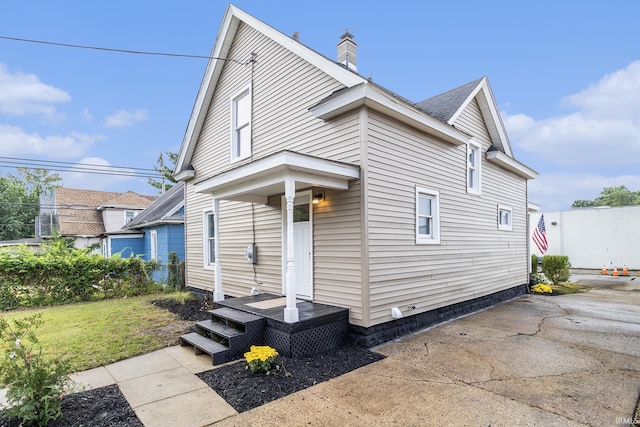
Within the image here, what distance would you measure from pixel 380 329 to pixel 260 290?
3.15 metres

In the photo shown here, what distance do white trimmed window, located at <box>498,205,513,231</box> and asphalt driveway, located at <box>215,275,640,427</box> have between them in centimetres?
389

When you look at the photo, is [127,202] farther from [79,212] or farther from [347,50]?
[347,50]

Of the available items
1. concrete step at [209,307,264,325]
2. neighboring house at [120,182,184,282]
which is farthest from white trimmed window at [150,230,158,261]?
concrete step at [209,307,264,325]

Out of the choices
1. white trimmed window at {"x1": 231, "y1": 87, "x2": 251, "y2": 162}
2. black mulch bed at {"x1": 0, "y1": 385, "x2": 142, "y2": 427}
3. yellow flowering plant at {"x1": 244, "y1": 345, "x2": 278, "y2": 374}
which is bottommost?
black mulch bed at {"x1": 0, "y1": 385, "x2": 142, "y2": 427}

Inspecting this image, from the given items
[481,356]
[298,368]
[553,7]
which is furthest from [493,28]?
[298,368]

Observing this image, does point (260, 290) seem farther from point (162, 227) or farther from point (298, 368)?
point (162, 227)

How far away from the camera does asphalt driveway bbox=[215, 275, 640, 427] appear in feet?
10.2

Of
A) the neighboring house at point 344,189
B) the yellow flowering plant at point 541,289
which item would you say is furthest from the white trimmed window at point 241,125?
the yellow flowering plant at point 541,289

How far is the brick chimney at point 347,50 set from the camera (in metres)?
7.84

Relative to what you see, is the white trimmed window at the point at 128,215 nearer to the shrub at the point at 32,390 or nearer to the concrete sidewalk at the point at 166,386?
the concrete sidewalk at the point at 166,386

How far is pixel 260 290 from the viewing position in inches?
293

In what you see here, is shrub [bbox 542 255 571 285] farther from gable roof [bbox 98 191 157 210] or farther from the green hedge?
gable roof [bbox 98 191 157 210]

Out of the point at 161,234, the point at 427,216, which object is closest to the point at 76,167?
the point at 161,234

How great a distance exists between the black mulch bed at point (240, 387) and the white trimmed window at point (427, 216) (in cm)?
277
